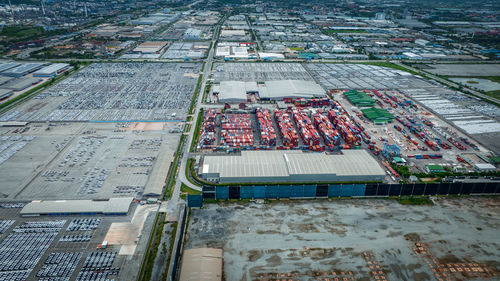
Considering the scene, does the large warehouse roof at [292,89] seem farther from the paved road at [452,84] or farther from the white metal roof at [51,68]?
the white metal roof at [51,68]

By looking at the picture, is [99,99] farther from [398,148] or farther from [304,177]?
[398,148]

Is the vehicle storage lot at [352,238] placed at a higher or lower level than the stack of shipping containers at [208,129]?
lower

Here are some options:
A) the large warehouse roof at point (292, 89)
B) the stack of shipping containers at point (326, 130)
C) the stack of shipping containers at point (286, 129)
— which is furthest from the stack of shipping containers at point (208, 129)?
the stack of shipping containers at point (326, 130)

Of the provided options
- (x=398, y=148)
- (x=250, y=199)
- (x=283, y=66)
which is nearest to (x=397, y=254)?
(x=250, y=199)

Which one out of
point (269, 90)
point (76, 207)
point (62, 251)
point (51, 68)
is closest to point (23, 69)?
point (51, 68)

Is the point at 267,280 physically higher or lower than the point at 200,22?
lower

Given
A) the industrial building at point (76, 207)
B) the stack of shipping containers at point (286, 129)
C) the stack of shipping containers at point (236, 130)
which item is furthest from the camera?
the stack of shipping containers at point (286, 129)
